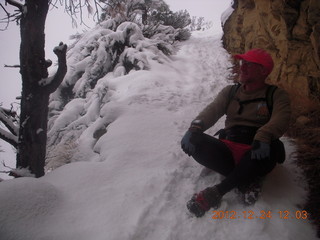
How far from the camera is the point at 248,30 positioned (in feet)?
19.5

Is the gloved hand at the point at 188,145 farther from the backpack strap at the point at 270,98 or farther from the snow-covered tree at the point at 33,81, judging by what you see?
the snow-covered tree at the point at 33,81

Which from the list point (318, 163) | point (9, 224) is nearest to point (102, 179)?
point (9, 224)

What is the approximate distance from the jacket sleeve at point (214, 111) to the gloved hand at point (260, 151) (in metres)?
0.60

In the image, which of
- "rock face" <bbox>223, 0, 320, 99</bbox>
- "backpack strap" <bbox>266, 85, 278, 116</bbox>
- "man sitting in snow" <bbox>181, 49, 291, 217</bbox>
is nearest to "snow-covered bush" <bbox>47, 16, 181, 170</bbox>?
"rock face" <bbox>223, 0, 320, 99</bbox>

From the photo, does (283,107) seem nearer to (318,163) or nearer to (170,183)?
(318,163)

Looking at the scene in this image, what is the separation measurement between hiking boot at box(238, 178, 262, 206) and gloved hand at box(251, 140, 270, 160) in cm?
43

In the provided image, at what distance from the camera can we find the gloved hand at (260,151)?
1.90 meters

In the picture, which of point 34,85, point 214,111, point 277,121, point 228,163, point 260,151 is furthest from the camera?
point 34,85

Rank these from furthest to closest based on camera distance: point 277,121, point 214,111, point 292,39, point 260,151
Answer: point 292,39
point 214,111
point 277,121
point 260,151

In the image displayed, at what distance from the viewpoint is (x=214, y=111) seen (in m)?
2.54

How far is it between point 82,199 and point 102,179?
307 mm

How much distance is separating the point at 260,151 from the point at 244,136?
1.63 feet
